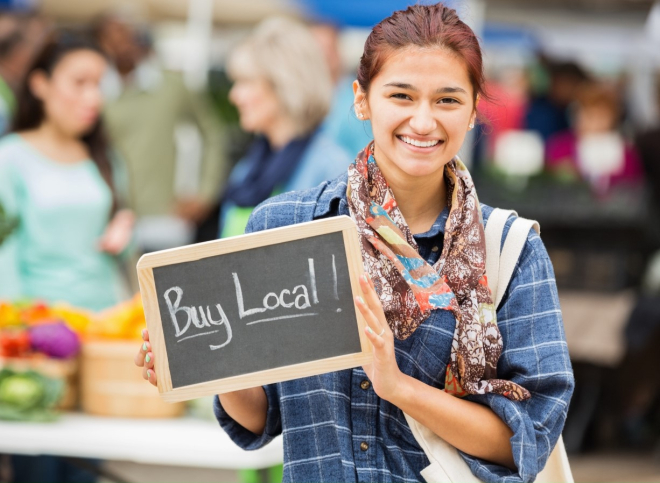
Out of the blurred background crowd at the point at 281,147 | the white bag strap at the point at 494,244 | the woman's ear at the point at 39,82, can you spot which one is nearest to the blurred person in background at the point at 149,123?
the blurred background crowd at the point at 281,147

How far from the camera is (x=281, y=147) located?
3928mm

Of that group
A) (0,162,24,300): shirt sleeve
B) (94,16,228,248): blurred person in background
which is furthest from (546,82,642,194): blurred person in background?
(0,162,24,300): shirt sleeve

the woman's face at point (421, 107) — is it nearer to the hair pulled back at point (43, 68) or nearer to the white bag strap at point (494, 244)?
the white bag strap at point (494, 244)

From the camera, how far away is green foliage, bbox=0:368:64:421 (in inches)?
115

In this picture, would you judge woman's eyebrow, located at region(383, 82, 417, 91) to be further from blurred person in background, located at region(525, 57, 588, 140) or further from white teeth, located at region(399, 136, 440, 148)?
blurred person in background, located at region(525, 57, 588, 140)

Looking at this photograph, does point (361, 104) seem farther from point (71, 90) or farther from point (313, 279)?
point (71, 90)

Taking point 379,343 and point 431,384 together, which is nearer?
point 379,343

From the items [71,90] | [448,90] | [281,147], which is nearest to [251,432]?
[448,90]

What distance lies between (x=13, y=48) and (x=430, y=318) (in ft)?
14.6

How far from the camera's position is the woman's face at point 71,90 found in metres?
3.99

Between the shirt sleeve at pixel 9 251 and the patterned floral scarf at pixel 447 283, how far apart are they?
2.28m

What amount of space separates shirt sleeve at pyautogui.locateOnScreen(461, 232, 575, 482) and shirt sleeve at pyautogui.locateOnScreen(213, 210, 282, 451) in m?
0.39

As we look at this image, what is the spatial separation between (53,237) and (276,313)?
238cm

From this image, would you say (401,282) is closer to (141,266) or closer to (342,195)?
(342,195)
